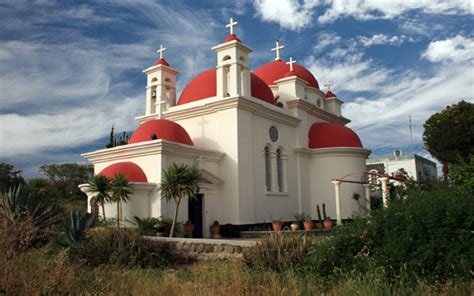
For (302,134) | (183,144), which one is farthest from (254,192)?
(302,134)

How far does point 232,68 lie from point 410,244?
1460cm

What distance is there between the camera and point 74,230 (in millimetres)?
11094

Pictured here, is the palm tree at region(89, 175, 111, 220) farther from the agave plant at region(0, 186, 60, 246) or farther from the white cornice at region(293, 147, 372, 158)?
the white cornice at region(293, 147, 372, 158)

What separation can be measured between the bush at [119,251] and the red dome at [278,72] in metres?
17.1

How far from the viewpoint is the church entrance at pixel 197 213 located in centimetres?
1802

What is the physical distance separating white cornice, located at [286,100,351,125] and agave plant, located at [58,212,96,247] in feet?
47.7

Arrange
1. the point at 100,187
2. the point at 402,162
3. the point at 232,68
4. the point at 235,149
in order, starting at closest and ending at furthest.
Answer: the point at 100,187 < the point at 235,149 < the point at 232,68 < the point at 402,162

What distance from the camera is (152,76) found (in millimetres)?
23484

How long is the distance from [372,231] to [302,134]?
16880mm

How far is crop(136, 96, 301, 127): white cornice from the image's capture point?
1912cm

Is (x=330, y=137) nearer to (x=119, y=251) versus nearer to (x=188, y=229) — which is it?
(x=188, y=229)

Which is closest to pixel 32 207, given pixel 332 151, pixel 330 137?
pixel 332 151

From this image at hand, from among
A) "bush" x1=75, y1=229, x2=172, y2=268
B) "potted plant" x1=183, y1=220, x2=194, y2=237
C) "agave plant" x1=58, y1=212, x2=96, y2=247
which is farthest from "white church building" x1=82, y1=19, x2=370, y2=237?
"bush" x1=75, y1=229, x2=172, y2=268

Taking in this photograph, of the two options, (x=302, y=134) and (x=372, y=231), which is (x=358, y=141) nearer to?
(x=302, y=134)
